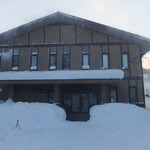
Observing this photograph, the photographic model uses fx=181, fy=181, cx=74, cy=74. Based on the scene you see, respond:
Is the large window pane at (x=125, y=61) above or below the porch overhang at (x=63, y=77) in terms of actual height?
above

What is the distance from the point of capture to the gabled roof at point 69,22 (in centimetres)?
1755

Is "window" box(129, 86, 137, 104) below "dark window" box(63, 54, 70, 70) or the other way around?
below

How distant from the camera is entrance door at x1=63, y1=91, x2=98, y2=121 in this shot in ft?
55.3

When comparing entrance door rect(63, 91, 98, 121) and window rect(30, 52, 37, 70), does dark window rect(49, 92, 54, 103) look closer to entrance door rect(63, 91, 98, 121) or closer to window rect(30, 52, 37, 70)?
entrance door rect(63, 91, 98, 121)

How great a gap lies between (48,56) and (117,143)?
1305cm

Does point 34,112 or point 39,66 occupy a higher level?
point 39,66

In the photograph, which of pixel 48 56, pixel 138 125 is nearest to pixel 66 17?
pixel 48 56

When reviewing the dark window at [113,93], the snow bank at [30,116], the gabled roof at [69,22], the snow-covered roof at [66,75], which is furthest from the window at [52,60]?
the dark window at [113,93]

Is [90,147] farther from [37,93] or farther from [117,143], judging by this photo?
[37,93]

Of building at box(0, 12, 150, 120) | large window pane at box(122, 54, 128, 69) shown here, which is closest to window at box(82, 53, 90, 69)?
building at box(0, 12, 150, 120)

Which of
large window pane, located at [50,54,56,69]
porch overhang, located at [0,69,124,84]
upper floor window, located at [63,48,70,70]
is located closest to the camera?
porch overhang, located at [0,69,124,84]

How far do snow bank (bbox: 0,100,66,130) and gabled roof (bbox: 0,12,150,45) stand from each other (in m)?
8.56

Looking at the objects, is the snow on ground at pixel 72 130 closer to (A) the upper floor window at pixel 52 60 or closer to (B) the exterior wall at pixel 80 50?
(B) the exterior wall at pixel 80 50

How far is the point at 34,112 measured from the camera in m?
12.4
